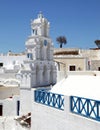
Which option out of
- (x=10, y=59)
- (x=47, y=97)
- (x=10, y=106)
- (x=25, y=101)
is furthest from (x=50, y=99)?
(x=10, y=59)

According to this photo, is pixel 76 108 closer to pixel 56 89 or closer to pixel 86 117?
pixel 86 117

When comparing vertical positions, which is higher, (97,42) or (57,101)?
(97,42)

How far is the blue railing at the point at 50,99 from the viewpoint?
28.7 ft

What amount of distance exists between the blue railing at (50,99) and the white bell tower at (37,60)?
145 inches

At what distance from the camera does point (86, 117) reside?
7.43 meters

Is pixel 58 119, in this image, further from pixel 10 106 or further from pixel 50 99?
pixel 10 106

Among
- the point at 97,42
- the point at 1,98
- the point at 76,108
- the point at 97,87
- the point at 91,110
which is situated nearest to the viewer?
the point at 91,110

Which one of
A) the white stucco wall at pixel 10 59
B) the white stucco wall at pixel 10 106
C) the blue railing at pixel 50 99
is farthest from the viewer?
the white stucco wall at pixel 10 59

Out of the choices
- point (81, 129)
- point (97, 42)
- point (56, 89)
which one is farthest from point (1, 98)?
point (97, 42)

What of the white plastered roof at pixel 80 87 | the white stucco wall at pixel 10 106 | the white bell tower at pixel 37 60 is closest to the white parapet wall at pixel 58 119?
the white plastered roof at pixel 80 87

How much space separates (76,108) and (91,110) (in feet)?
2.52

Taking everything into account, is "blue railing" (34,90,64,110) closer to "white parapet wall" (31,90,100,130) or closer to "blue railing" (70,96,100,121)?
"white parapet wall" (31,90,100,130)

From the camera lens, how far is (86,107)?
26.4 feet

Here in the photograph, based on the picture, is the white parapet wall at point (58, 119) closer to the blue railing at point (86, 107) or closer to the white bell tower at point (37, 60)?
the blue railing at point (86, 107)
